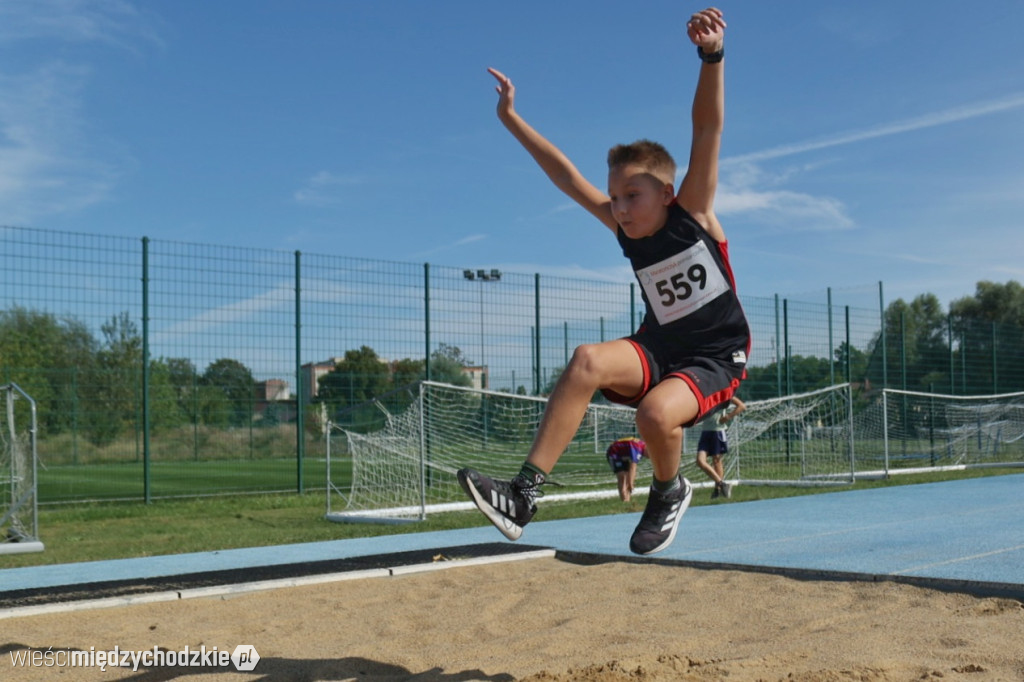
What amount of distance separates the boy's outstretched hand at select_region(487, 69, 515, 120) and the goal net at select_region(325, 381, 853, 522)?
700 cm

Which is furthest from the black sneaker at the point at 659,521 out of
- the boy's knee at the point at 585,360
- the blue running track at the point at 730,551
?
the blue running track at the point at 730,551

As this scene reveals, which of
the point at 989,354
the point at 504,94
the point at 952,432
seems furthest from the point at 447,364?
the point at 989,354

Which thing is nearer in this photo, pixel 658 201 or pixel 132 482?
pixel 658 201

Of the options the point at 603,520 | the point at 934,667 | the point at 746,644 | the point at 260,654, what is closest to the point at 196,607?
the point at 260,654

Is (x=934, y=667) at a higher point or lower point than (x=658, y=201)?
lower

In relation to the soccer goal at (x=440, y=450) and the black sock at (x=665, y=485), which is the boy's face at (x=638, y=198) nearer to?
the black sock at (x=665, y=485)

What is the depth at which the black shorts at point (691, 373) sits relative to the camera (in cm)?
392

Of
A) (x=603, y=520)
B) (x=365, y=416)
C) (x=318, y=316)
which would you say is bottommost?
(x=603, y=520)

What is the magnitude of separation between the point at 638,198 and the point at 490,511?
1387 millimetres

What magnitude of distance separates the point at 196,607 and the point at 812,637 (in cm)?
383

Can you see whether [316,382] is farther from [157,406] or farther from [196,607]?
[196,607]

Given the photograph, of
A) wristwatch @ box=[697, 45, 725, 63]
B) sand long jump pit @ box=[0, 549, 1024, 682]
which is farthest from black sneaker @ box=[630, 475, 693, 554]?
wristwatch @ box=[697, 45, 725, 63]

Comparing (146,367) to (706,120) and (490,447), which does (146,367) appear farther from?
(706,120)

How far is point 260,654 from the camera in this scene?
5176 millimetres
